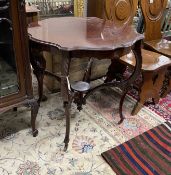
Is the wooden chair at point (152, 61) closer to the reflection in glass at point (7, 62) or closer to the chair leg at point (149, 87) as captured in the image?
the chair leg at point (149, 87)

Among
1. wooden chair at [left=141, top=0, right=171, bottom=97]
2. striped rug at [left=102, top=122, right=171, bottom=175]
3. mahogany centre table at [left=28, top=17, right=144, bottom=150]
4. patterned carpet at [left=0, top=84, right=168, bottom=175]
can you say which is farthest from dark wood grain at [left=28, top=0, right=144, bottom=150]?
wooden chair at [left=141, top=0, right=171, bottom=97]

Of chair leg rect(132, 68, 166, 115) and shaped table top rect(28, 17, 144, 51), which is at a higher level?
shaped table top rect(28, 17, 144, 51)

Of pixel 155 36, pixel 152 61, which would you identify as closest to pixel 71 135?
pixel 152 61

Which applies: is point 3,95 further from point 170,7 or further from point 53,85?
point 170,7

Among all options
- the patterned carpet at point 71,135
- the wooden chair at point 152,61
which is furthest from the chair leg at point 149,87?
the patterned carpet at point 71,135

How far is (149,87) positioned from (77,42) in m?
0.93

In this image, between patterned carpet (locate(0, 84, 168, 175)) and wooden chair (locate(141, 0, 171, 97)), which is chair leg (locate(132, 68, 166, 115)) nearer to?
patterned carpet (locate(0, 84, 168, 175))

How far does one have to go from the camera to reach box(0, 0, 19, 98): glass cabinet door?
1241mm

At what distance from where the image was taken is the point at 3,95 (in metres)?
1.45

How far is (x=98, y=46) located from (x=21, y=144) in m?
0.93

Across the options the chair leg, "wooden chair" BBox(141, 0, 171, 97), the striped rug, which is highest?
"wooden chair" BBox(141, 0, 171, 97)

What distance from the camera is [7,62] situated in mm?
1395

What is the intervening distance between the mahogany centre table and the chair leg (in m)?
0.24

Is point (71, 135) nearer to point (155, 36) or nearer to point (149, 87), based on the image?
point (149, 87)
